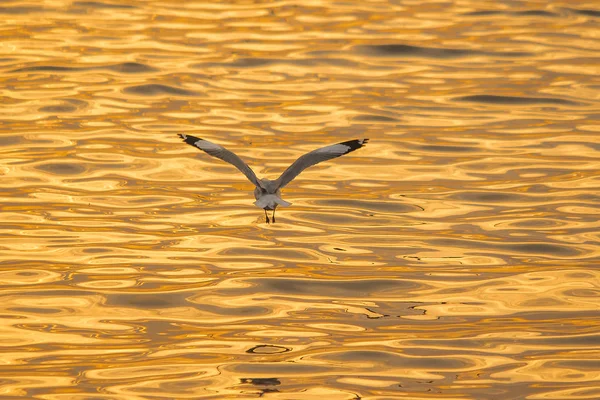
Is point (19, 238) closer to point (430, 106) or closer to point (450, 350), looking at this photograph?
point (450, 350)

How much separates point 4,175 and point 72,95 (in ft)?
11.9

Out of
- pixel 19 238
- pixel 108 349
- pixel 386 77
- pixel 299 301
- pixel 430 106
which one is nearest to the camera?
pixel 108 349

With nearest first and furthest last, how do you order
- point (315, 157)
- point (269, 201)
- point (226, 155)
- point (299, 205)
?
point (269, 201), point (226, 155), point (315, 157), point (299, 205)

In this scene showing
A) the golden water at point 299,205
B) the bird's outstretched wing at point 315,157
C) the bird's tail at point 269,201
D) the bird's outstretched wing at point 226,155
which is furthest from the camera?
the bird's outstretched wing at point 315,157

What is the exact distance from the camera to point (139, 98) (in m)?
18.2

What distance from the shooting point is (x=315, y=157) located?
1171 cm

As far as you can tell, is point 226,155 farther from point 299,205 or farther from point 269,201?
point 299,205

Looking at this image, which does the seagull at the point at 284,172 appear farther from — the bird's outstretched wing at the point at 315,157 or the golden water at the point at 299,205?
the golden water at the point at 299,205

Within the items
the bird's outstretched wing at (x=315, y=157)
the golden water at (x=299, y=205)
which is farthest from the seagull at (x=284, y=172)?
the golden water at (x=299, y=205)

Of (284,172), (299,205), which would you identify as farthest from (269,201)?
(299,205)

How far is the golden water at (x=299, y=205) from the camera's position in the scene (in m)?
9.73

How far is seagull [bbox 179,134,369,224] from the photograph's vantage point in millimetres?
11070

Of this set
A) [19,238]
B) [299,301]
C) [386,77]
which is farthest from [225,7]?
[299,301]

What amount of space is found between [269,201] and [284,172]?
0.78m
